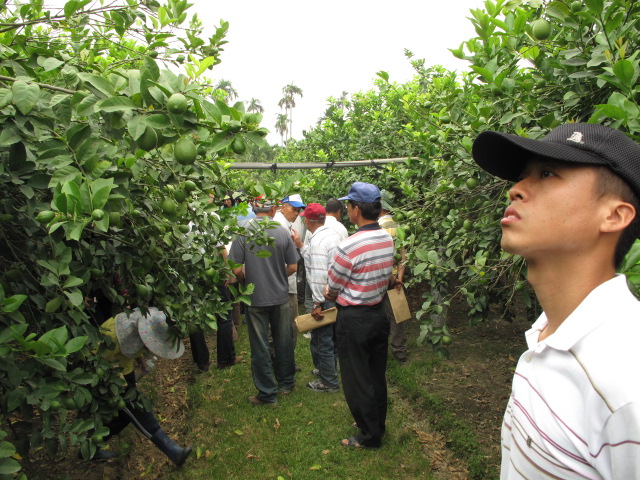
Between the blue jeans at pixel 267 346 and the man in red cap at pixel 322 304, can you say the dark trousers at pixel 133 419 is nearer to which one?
the blue jeans at pixel 267 346

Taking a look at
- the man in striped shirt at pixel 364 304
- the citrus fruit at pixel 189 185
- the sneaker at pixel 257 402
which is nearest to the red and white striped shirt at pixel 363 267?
the man in striped shirt at pixel 364 304

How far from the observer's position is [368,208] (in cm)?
448

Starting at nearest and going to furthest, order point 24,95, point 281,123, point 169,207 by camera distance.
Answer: point 24,95 < point 169,207 < point 281,123

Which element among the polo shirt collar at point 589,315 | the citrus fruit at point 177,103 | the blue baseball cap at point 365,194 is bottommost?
the blue baseball cap at point 365,194

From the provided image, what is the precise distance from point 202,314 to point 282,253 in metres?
2.61

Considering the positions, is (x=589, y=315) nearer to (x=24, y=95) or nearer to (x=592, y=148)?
(x=592, y=148)

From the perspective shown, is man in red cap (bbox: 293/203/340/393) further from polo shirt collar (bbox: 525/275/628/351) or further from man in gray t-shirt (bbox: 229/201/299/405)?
polo shirt collar (bbox: 525/275/628/351)

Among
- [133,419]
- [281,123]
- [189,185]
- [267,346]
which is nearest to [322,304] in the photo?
[267,346]

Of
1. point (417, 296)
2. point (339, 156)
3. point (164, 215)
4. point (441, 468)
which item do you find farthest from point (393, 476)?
point (339, 156)

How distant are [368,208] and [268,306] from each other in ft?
5.86

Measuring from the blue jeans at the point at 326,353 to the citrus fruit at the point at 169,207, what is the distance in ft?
12.2

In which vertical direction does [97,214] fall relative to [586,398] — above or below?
above

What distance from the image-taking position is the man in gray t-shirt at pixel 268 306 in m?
5.43

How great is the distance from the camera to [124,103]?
4.88 feet
